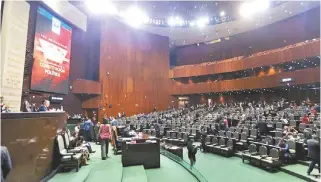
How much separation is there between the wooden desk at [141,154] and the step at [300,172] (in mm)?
3386

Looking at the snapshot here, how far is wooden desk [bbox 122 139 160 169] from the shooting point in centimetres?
619

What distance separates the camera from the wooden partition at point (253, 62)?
1803 centimetres

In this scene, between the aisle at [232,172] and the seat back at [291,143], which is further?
the seat back at [291,143]

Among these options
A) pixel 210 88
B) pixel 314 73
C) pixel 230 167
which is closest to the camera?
pixel 230 167

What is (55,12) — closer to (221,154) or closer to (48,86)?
(48,86)

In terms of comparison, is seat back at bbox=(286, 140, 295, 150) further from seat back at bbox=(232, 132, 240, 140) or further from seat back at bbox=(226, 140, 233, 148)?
seat back at bbox=(232, 132, 240, 140)

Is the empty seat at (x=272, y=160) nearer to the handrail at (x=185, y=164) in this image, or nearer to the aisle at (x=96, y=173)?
the handrail at (x=185, y=164)

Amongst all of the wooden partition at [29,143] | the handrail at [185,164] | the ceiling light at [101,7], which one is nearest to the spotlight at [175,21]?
the ceiling light at [101,7]

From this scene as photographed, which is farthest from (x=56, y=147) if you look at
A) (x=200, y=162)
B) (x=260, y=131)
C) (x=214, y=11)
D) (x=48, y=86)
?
(x=214, y=11)

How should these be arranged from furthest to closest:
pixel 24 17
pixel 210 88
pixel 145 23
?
1. pixel 210 88
2. pixel 145 23
3. pixel 24 17

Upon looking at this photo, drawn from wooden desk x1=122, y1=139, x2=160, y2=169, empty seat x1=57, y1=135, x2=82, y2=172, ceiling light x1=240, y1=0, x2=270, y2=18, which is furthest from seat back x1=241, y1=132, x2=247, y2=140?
ceiling light x1=240, y1=0, x2=270, y2=18

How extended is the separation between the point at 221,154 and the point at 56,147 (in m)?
5.79

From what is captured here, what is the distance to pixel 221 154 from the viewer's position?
8.78 m

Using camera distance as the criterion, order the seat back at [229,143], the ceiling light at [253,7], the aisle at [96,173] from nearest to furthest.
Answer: the aisle at [96,173] → the seat back at [229,143] → the ceiling light at [253,7]
